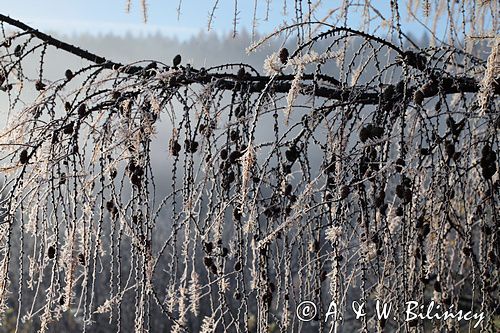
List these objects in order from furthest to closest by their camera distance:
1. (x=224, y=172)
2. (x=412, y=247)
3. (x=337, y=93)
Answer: (x=337, y=93) → (x=412, y=247) → (x=224, y=172)

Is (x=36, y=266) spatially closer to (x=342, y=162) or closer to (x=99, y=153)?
(x=99, y=153)

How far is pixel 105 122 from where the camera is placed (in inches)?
49.9

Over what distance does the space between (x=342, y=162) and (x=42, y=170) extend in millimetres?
485

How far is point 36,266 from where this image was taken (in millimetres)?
1283

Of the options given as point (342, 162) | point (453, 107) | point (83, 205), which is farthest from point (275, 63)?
point (453, 107)

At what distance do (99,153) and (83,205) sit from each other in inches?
3.6

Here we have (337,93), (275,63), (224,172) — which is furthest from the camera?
(337,93)

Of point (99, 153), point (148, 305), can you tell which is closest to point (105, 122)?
point (99, 153)

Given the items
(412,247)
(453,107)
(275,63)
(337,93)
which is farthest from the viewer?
(453,107)

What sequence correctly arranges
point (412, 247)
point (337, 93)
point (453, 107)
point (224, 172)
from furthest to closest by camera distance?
point (453, 107), point (337, 93), point (412, 247), point (224, 172)

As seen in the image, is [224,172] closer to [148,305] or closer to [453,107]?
[148,305]

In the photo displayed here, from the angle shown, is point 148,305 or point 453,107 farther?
point 453,107

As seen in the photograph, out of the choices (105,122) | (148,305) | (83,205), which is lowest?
(148,305)

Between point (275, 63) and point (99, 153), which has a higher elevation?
point (275, 63)
